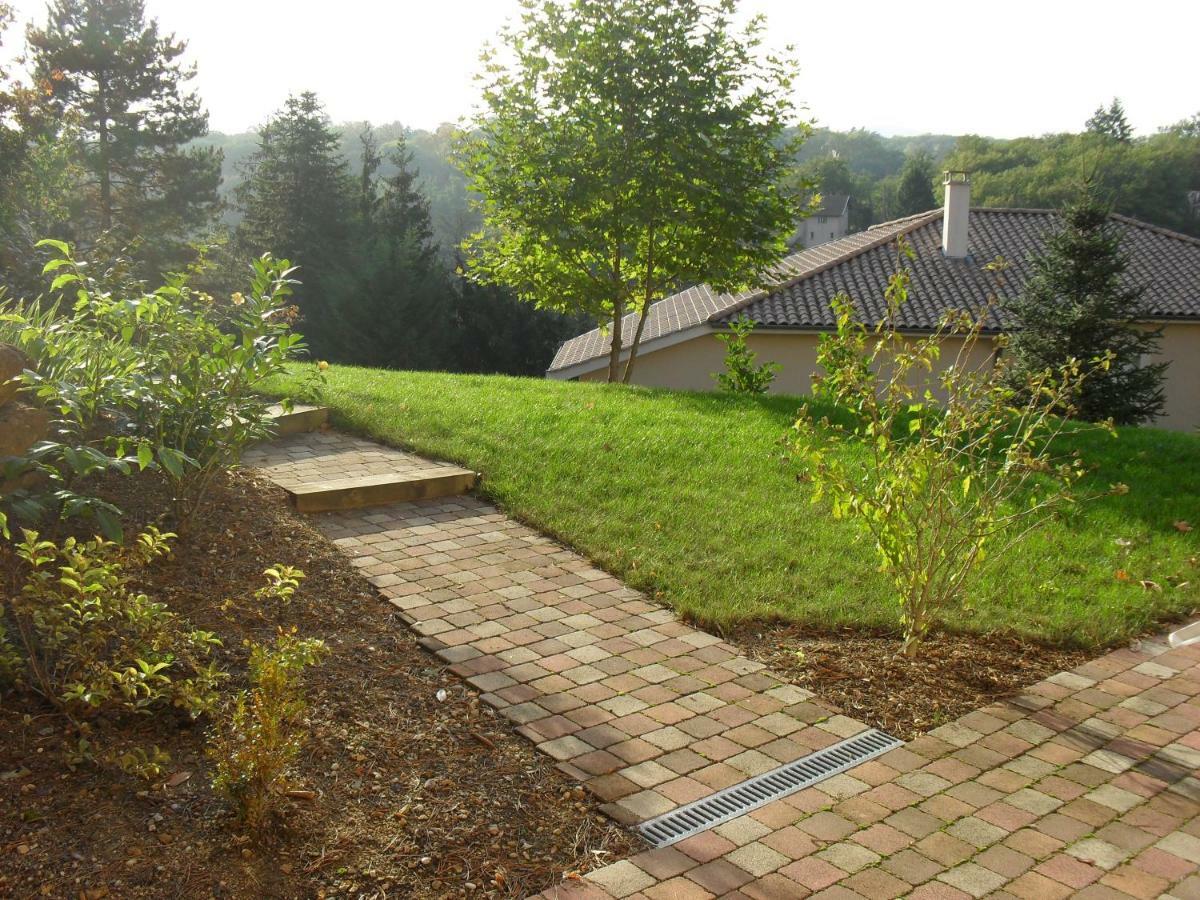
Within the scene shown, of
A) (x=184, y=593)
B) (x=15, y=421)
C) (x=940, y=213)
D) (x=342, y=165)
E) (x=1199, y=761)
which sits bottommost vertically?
(x=1199, y=761)

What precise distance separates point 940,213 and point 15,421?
94.2 feet

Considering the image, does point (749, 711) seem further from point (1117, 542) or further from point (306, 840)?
point (1117, 542)

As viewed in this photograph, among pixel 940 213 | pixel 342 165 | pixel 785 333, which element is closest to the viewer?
pixel 785 333

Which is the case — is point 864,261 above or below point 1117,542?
above

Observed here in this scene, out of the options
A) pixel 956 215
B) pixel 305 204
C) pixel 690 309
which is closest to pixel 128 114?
pixel 305 204

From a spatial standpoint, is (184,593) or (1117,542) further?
(1117,542)

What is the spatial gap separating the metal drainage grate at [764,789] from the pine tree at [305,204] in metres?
39.2

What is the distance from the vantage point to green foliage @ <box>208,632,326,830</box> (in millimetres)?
2859

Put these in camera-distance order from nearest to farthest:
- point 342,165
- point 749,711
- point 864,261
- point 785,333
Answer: point 749,711 < point 785,333 < point 864,261 < point 342,165

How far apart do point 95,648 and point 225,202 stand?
123 ft

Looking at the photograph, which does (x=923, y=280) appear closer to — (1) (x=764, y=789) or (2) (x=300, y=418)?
(2) (x=300, y=418)

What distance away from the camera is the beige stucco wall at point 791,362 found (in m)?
22.4

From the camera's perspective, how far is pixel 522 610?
187 inches

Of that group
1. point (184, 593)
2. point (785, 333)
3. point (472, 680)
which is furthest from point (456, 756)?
point (785, 333)
